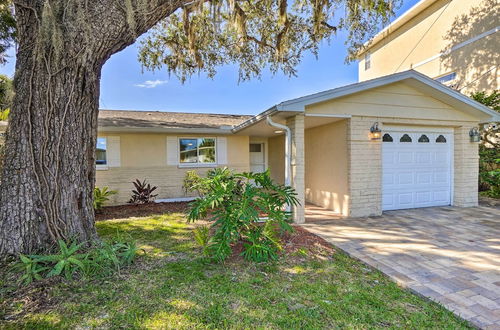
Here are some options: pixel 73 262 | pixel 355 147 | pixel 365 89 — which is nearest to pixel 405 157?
pixel 355 147

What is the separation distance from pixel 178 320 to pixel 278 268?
156 centimetres

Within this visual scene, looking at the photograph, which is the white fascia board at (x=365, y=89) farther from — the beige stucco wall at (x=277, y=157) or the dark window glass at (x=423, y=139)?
the beige stucco wall at (x=277, y=157)

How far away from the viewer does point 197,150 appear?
945cm

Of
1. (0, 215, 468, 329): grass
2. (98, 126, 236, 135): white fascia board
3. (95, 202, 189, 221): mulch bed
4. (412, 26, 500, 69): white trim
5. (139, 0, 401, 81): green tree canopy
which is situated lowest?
(0, 215, 468, 329): grass

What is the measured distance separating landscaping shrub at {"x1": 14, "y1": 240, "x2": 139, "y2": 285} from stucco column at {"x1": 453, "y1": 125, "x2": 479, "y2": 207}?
878 cm

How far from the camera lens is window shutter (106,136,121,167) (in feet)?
27.4

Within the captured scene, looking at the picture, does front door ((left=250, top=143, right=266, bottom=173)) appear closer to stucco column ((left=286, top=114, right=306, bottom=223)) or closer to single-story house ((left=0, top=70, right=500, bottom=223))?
single-story house ((left=0, top=70, right=500, bottom=223))

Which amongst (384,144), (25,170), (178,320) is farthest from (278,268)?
(384,144)

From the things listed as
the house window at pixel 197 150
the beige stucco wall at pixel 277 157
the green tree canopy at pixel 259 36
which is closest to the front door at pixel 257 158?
the beige stucco wall at pixel 277 157

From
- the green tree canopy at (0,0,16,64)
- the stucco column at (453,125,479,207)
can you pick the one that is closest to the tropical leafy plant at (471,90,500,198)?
the stucco column at (453,125,479,207)

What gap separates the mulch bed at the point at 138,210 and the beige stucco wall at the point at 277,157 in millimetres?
4637

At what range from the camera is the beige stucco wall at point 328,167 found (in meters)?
6.45

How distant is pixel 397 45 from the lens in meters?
13.2

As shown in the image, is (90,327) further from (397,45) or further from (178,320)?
(397,45)
